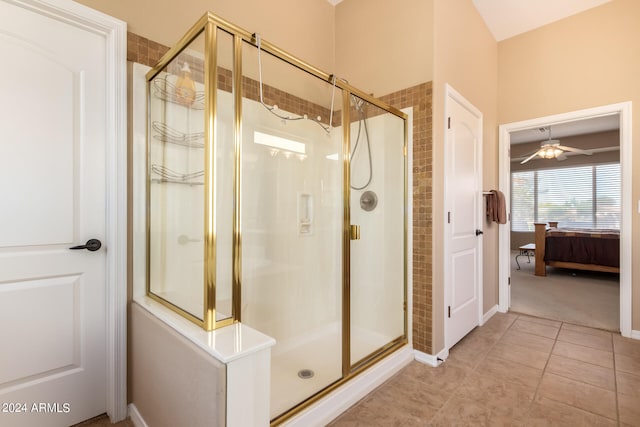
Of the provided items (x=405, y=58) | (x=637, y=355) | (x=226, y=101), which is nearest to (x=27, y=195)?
(x=226, y=101)

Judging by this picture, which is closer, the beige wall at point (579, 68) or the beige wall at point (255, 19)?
the beige wall at point (255, 19)

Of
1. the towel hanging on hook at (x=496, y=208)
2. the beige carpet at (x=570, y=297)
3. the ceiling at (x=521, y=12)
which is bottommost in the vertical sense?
the beige carpet at (x=570, y=297)

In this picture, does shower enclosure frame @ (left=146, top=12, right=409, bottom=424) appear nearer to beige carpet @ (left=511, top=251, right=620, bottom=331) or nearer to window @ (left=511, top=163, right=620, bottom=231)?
beige carpet @ (left=511, top=251, right=620, bottom=331)

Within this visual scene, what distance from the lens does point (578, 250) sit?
→ 189 inches

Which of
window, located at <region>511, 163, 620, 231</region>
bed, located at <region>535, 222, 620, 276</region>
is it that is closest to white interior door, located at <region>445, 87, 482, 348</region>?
bed, located at <region>535, 222, 620, 276</region>

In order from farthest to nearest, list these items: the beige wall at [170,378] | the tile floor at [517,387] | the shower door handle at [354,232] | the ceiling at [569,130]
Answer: the ceiling at [569,130], the shower door handle at [354,232], the tile floor at [517,387], the beige wall at [170,378]

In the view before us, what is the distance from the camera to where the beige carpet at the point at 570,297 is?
305cm

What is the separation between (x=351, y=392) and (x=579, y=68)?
347cm

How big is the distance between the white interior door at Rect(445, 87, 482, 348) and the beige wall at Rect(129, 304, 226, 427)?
1.84 metres

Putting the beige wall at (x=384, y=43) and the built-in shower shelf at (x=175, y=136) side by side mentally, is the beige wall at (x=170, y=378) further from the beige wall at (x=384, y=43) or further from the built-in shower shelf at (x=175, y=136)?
the beige wall at (x=384, y=43)

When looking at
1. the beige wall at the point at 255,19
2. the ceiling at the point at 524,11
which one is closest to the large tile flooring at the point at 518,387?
the beige wall at the point at 255,19

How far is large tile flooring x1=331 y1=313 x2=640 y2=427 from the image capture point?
1.59m

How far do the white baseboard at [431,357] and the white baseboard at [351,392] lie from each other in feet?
0.17

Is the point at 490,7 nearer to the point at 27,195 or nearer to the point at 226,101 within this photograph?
the point at 226,101
